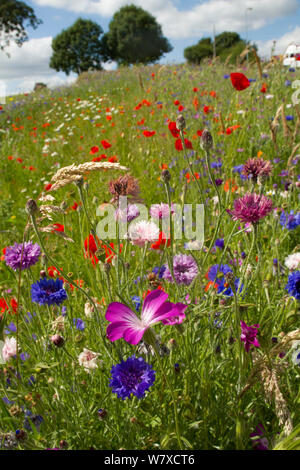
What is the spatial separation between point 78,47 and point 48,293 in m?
37.6

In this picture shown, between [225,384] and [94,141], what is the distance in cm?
355

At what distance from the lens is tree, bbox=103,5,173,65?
34375 mm

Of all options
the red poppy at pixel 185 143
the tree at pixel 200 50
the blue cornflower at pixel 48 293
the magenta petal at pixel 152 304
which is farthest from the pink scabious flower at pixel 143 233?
the tree at pixel 200 50

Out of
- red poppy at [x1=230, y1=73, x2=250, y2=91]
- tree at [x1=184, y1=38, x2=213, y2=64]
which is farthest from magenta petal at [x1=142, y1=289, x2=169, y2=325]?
tree at [x1=184, y1=38, x2=213, y2=64]

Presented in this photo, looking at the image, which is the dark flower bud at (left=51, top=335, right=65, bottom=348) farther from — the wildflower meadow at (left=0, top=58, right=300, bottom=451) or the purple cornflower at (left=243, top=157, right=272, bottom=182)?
the purple cornflower at (left=243, top=157, right=272, bottom=182)

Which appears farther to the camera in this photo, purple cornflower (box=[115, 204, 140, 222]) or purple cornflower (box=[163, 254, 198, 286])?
purple cornflower (box=[163, 254, 198, 286])

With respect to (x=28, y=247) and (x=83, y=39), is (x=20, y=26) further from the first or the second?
(x=28, y=247)

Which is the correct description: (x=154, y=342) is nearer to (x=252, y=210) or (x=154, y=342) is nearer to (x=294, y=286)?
(x=252, y=210)

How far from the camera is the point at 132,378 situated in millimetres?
810

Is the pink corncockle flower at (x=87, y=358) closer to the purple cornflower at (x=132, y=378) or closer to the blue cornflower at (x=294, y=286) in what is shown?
the purple cornflower at (x=132, y=378)

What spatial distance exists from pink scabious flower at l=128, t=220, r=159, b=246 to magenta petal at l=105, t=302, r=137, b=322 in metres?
0.36

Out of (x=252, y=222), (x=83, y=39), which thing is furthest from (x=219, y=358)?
(x=83, y=39)

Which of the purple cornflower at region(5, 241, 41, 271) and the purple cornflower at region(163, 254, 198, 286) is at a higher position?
the purple cornflower at region(5, 241, 41, 271)

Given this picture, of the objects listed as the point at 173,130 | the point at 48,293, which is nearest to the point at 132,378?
the point at 48,293
